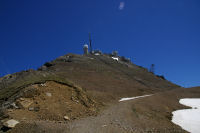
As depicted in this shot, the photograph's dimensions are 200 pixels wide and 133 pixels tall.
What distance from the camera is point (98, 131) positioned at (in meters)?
7.08

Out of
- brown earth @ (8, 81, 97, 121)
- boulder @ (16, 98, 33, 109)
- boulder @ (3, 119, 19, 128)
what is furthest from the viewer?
boulder @ (16, 98, 33, 109)

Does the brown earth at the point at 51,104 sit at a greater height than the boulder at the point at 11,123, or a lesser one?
greater

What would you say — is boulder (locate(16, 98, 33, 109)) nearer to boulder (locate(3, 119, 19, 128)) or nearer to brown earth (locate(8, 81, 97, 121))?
brown earth (locate(8, 81, 97, 121))

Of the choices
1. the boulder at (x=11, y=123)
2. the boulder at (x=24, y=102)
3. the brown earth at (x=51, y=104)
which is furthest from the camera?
the boulder at (x=24, y=102)

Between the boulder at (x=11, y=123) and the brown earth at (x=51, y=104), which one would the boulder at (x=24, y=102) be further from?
the boulder at (x=11, y=123)

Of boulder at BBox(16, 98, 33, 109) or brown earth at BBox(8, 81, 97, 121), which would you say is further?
boulder at BBox(16, 98, 33, 109)

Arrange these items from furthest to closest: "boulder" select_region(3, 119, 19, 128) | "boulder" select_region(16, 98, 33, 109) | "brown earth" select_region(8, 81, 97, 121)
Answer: "boulder" select_region(16, 98, 33, 109)
"brown earth" select_region(8, 81, 97, 121)
"boulder" select_region(3, 119, 19, 128)

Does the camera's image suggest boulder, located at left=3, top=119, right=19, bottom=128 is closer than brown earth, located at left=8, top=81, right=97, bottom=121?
Yes

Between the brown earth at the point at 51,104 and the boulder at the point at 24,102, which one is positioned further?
the boulder at the point at 24,102

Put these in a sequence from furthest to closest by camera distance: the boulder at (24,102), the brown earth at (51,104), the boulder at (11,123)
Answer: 1. the boulder at (24,102)
2. the brown earth at (51,104)
3. the boulder at (11,123)

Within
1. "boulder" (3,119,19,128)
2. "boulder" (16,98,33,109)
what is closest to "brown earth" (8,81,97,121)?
"boulder" (16,98,33,109)

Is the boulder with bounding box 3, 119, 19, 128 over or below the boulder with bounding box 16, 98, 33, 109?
below

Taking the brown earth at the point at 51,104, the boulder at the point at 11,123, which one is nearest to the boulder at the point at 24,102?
the brown earth at the point at 51,104

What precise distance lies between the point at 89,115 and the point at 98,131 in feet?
9.69
